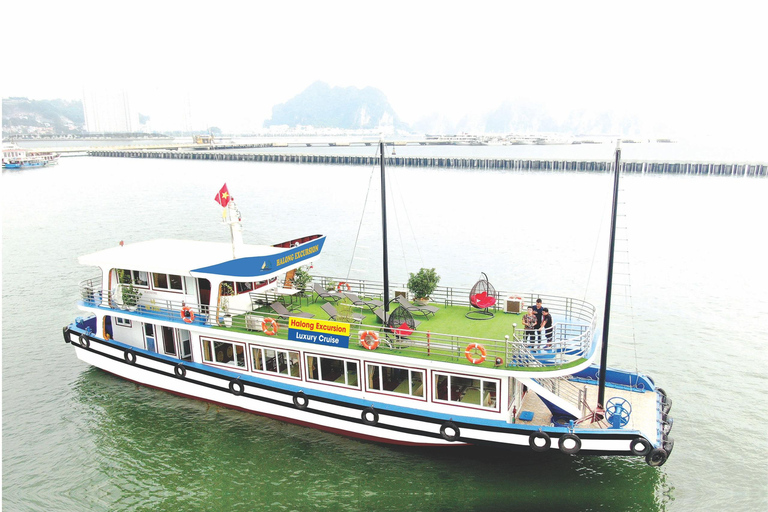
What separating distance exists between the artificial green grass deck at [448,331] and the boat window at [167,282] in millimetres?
2213

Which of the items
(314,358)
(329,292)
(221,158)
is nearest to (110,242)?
(329,292)

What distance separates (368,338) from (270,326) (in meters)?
3.04

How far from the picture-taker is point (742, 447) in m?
15.4

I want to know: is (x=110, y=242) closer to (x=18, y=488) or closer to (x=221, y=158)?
(x=18, y=488)

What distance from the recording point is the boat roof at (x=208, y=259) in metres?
15.9

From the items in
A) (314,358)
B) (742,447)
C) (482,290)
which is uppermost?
(482,290)

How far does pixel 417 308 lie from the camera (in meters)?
16.3

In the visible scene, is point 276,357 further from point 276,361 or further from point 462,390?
point 462,390

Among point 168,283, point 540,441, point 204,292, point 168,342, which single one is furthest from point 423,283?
point 168,342

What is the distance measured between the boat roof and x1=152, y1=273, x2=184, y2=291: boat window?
467 mm

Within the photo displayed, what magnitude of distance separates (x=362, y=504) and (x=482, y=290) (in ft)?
23.5

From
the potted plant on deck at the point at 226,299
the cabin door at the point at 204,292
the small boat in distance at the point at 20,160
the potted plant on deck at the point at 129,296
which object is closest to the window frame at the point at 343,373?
the potted plant on deck at the point at 226,299

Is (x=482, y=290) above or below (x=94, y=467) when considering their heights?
above

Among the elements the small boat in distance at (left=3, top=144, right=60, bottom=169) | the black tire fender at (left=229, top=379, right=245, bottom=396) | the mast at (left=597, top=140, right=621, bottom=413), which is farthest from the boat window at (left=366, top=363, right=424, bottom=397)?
the small boat in distance at (left=3, top=144, right=60, bottom=169)
